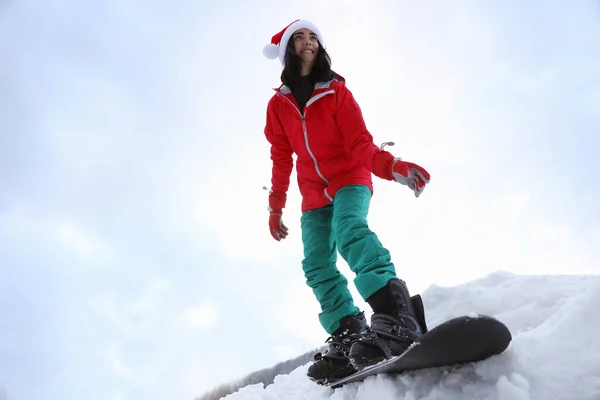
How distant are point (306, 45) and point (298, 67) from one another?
22 centimetres

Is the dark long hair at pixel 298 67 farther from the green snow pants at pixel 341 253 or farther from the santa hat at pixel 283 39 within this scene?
the green snow pants at pixel 341 253

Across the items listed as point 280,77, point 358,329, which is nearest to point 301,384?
point 358,329

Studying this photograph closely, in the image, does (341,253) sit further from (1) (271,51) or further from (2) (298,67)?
(1) (271,51)

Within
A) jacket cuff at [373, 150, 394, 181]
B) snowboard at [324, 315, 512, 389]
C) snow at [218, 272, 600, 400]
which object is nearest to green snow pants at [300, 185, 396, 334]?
jacket cuff at [373, 150, 394, 181]

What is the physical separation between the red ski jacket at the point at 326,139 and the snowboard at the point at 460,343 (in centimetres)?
146

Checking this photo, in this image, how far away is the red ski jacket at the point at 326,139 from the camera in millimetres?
3064

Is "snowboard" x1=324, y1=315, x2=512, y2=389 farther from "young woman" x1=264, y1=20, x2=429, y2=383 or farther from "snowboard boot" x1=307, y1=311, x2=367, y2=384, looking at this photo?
"snowboard boot" x1=307, y1=311, x2=367, y2=384

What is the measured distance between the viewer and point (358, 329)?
2896mm

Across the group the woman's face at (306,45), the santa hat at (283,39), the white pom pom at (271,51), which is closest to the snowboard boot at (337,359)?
the woman's face at (306,45)

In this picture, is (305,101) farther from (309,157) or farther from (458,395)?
(458,395)

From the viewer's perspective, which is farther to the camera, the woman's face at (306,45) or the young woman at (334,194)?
the woman's face at (306,45)

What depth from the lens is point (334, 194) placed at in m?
3.09

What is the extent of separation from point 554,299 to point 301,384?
222 centimetres

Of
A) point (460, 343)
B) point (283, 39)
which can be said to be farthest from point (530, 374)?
point (283, 39)
